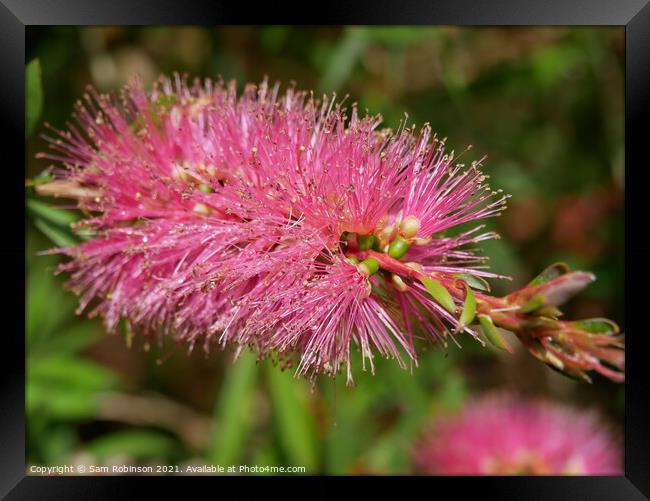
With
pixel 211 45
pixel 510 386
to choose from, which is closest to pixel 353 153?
pixel 211 45

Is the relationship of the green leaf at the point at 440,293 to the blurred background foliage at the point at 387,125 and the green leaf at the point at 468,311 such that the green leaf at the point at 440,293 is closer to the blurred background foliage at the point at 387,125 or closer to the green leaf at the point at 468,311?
the green leaf at the point at 468,311

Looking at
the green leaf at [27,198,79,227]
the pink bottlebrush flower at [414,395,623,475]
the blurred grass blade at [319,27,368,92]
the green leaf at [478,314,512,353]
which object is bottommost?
the pink bottlebrush flower at [414,395,623,475]

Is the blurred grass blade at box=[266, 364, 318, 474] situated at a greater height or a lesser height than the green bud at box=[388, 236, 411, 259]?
lesser

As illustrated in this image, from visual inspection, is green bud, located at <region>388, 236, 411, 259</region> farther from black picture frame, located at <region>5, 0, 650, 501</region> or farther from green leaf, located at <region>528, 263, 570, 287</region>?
black picture frame, located at <region>5, 0, 650, 501</region>

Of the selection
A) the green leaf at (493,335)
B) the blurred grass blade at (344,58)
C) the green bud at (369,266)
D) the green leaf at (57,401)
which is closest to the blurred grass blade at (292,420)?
the green leaf at (57,401)

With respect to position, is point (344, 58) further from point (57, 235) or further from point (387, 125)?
point (57, 235)

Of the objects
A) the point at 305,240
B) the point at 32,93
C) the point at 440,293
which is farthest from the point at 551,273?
the point at 32,93

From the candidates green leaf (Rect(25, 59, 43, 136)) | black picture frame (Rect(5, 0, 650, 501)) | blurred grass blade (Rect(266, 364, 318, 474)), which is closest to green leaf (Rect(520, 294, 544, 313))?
black picture frame (Rect(5, 0, 650, 501))

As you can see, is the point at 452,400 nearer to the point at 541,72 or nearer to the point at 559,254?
the point at 559,254
